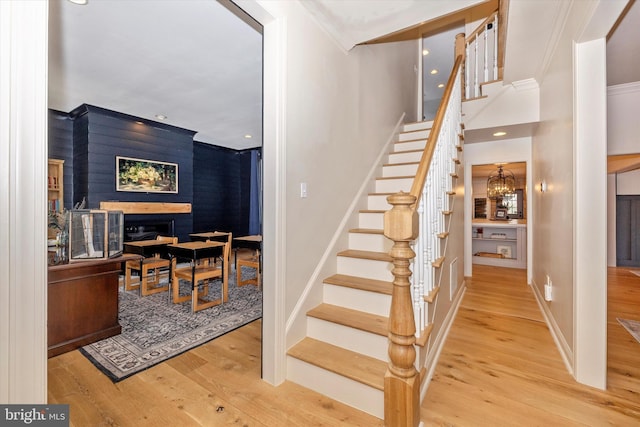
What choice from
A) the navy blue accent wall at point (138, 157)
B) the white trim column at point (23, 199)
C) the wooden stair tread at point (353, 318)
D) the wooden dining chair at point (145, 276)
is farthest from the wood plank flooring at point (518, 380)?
the navy blue accent wall at point (138, 157)

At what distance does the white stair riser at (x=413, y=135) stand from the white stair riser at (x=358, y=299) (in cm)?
270

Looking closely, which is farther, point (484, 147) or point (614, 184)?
point (614, 184)

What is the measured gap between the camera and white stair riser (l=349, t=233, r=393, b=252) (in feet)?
8.51

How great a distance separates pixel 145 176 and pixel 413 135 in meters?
4.81

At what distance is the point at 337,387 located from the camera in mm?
1737

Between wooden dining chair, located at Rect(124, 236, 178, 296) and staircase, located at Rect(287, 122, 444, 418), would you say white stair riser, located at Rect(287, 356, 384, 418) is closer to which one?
staircase, located at Rect(287, 122, 444, 418)

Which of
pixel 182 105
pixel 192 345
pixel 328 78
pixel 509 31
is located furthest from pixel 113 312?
pixel 509 31

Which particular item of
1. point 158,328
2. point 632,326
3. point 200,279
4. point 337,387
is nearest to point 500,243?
point 632,326

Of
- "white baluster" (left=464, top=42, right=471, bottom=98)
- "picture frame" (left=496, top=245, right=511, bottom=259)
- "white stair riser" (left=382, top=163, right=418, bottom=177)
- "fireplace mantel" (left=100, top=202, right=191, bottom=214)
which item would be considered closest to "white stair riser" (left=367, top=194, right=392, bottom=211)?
"white stair riser" (left=382, top=163, right=418, bottom=177)

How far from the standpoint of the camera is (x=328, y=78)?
242 cm

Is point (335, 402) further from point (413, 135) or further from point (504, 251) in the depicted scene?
point (504, 251)

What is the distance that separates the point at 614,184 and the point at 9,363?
8454 millimetres

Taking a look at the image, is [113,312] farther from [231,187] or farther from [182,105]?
[231,187]

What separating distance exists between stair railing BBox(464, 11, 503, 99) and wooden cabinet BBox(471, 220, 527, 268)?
8.73 feet
